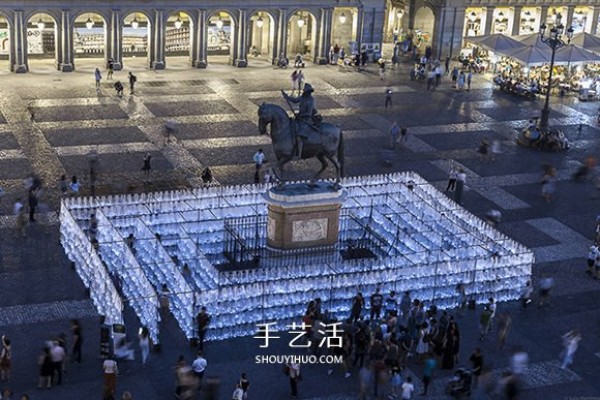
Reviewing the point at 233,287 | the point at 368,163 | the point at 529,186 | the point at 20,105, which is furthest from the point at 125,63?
the point at 233,287

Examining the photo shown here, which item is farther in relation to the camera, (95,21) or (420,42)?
(420,42)

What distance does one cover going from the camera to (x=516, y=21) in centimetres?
7581

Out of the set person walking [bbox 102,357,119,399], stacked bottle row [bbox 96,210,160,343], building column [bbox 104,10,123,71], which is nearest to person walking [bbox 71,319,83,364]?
person walking [bbox 102,357,119,399]

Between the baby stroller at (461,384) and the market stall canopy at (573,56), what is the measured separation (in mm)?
37566

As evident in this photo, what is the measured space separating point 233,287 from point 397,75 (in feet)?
129

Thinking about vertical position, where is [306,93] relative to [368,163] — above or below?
above

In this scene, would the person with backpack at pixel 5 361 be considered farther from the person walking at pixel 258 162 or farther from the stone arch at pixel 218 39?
the stone arch at pixel 218 39

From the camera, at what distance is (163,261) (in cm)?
3275

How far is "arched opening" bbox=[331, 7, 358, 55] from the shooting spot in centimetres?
6994

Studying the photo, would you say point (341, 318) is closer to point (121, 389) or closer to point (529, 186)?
point (121, 389)

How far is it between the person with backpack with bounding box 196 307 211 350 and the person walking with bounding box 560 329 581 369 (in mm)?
9736

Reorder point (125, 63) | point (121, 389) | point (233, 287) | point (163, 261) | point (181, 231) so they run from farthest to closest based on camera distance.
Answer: point (125, 63) < point (181, 231) < point (163, 261) < point (233, 287) < point (121, 389)

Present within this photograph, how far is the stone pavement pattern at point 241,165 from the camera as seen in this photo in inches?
1136

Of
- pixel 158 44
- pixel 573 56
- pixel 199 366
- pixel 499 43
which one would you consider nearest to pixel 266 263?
pixel 199 366
